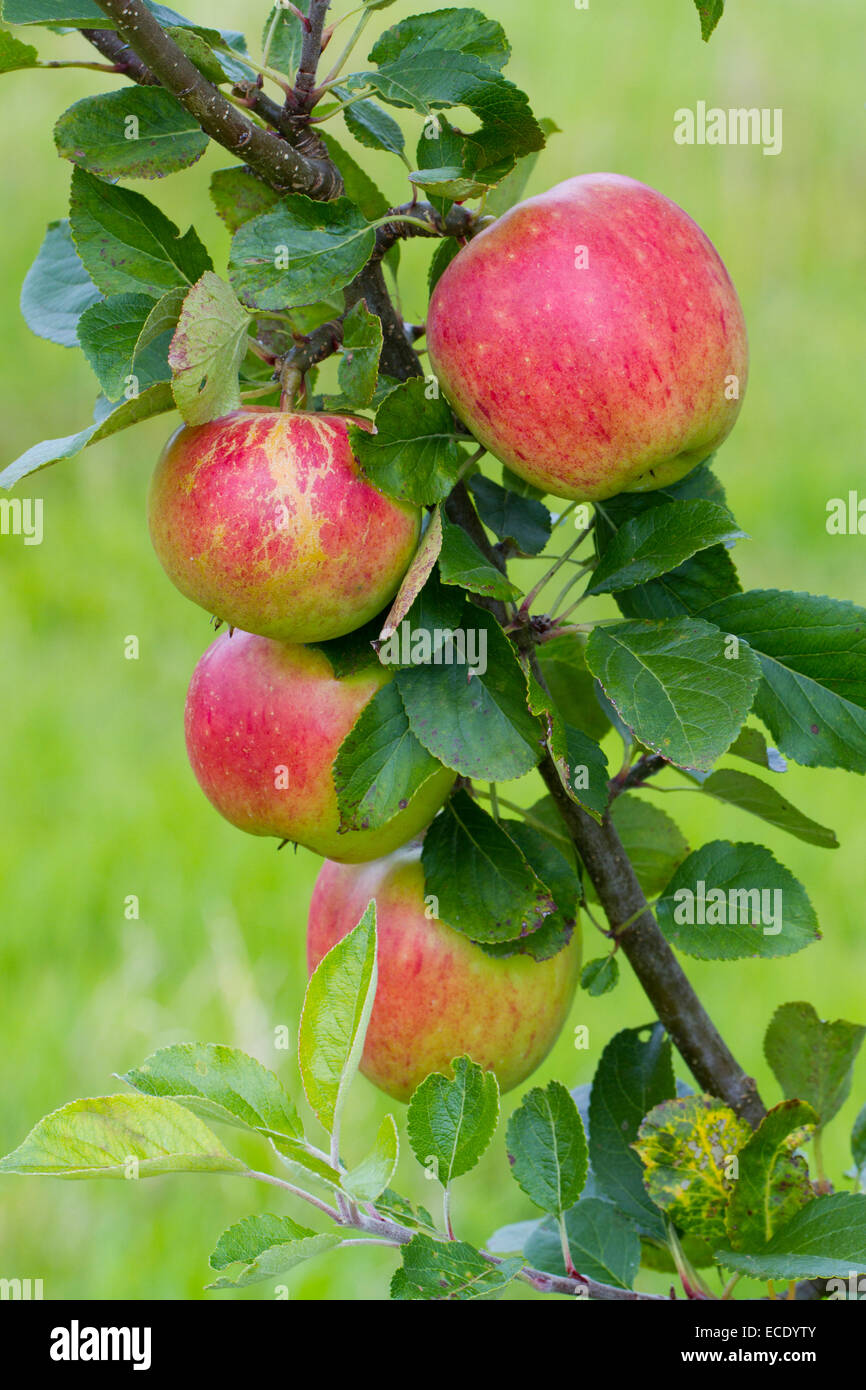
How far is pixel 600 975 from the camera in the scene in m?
0.55

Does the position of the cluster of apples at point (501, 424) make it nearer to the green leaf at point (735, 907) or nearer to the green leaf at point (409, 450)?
the green leaf at point (409, 450)

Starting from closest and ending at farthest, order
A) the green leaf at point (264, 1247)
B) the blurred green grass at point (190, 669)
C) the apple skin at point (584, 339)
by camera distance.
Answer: the green leaf at point (264, 1247)
the apple skin at point (584, 339)
the blurred green grass at point (190, 669)

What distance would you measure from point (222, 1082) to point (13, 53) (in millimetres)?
333

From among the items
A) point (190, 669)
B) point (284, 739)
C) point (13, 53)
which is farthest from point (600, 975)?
point (190, 669)

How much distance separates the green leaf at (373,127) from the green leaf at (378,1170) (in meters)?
0.34

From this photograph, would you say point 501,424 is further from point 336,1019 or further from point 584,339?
point 336,1019

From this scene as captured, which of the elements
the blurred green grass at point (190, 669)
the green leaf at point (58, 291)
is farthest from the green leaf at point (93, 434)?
the blurred green grass at point (190, 669)

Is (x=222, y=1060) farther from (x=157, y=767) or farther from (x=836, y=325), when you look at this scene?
(x=836, y=325)

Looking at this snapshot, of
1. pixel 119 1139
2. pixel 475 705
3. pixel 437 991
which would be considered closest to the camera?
pixel 119 1139

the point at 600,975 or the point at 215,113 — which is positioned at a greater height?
the point at 215,113

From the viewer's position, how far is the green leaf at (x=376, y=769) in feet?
1.54

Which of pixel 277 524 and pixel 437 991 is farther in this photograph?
pixel 437 991

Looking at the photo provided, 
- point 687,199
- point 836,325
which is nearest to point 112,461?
point 687,199

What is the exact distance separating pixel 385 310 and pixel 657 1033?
0.31 meters
